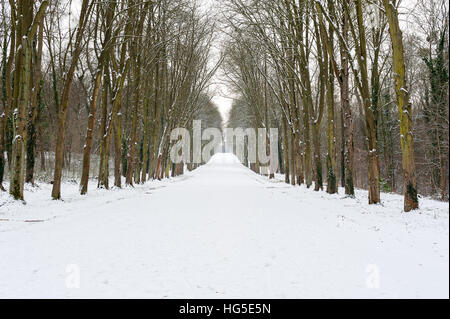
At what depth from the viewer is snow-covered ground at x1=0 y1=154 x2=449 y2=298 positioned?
139 inches

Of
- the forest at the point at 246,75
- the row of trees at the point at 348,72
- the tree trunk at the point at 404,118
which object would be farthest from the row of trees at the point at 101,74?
the tree trunk at the point at 404,118

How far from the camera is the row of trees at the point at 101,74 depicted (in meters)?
10.3

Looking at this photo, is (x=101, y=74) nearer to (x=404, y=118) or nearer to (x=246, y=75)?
(x=404, y=118)

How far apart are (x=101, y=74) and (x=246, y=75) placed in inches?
668

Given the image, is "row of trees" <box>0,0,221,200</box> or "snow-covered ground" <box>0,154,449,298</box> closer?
"snow-covered ground" <box>0,154,449,298</box>

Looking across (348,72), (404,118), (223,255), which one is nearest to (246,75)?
(348,72)

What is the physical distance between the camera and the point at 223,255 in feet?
15.9

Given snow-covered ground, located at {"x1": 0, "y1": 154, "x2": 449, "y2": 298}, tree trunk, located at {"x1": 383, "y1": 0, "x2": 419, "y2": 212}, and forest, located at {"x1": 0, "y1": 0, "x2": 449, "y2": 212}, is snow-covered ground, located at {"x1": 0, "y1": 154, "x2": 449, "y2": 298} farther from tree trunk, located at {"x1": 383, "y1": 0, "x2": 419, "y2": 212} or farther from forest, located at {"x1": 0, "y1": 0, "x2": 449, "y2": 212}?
forest, located at {"x1": 0, "y1": 0, "x2": 449, "y2": 212}

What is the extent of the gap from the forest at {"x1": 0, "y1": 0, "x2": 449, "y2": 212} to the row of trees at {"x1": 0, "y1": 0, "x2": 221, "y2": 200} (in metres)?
0.07

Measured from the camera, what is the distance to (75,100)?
32.6 meters

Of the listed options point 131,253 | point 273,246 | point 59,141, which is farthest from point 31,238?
point 59,141

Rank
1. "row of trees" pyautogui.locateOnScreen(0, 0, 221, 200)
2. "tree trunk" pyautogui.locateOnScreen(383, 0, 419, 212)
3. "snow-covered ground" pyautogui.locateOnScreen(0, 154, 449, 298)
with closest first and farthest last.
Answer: "snow-covered ground" pyautogui.locateOnScreen(0, 154, 449, 298), "tree trunk" pyautogui.locateOnScreen(383, 0, 419, 212), "row of trees" pyautogui.locateOnScreen(0, 0, 221, 200)

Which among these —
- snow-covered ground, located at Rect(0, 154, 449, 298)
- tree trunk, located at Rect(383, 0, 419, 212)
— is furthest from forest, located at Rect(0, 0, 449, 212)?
snow-covered ground, located at Rect(0, 154, 449, 298)
